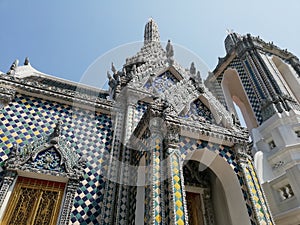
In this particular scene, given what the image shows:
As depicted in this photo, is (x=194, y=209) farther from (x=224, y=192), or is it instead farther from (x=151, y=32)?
(x=151, y=32)

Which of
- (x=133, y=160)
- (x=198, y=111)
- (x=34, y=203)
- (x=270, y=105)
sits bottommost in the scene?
(x=34, y=203)

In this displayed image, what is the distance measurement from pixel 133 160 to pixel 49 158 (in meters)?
1.94

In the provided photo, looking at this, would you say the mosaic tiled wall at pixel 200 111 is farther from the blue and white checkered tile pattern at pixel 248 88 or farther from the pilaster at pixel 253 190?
the blue and white checkered tile pattern at pixel 248 88

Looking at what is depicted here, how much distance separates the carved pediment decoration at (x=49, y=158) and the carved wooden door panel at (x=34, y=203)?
298 mm

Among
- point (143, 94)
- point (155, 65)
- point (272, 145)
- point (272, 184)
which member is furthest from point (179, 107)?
point (272, 145)

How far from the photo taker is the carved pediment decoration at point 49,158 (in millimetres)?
4805

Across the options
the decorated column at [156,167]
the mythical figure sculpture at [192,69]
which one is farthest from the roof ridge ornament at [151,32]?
the decorated column at [156,167]

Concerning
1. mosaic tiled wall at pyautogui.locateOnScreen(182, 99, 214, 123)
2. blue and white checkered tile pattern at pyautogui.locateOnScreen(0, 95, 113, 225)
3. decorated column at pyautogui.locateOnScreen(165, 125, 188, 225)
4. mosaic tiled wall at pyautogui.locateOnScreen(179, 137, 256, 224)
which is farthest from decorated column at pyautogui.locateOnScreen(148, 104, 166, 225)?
mosaic tiled wall at pyautogui.locateOnScreen(182, 99, 214, 123)

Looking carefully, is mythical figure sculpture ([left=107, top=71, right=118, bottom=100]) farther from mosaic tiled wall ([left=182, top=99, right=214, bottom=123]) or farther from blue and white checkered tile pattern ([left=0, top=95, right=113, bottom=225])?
mosaic tiled wall ([left=182, top=99, right=214, bottom=123])

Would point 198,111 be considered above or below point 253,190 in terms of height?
above

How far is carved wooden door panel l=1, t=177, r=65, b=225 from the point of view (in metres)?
4.35

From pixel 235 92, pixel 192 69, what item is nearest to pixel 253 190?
pixel 192 69

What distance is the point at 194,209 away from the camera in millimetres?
6121

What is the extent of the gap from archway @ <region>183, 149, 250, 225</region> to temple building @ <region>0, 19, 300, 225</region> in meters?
0.02
